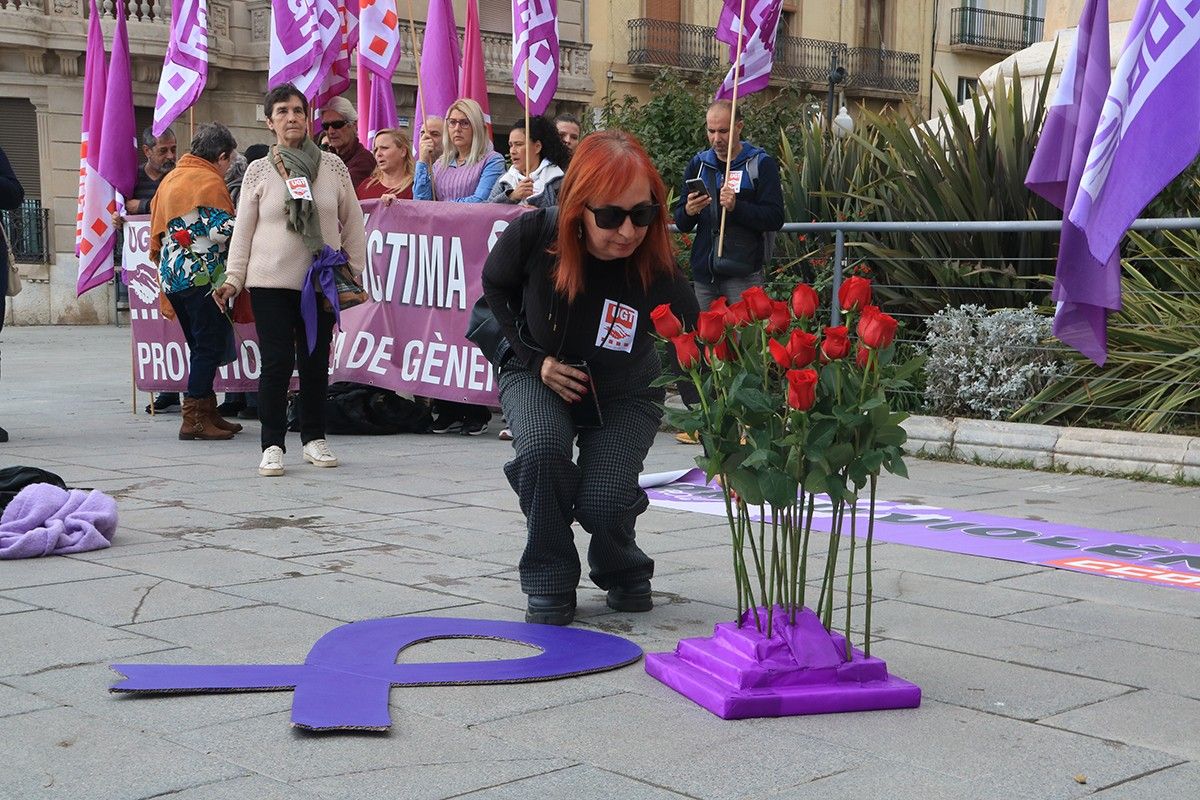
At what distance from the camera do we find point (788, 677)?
4016 millimetres

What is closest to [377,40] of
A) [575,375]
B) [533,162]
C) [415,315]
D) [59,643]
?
[415,315]

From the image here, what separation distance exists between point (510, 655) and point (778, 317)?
1339mm

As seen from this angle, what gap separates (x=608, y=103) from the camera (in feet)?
55.2

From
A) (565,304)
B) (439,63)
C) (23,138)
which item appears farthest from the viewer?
(23,138)

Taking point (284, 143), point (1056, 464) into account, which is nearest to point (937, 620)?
point (1056, 464)

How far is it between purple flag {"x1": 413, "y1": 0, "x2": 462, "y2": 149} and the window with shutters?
55.3 ft

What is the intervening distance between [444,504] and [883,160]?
5354 mm

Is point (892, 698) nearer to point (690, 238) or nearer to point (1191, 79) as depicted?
point (1191, 79)

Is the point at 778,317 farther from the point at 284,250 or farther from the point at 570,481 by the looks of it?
the point at 284,250

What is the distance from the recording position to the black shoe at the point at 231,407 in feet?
36.9

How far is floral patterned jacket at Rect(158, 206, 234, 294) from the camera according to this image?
984 centimetres

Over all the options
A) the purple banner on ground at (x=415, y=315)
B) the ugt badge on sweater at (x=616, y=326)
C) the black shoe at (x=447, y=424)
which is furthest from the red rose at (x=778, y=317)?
the black shoe at (x=447, y=424)

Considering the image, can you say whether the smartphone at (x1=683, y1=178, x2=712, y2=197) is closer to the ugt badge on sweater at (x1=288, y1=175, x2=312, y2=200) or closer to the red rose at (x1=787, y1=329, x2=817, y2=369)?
the ugt badge on sweater at (x1=288, y1=175, x2=312, y2=200)

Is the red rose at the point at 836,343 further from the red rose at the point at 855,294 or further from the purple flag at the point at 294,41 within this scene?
the purple flag at the point at 294,41
